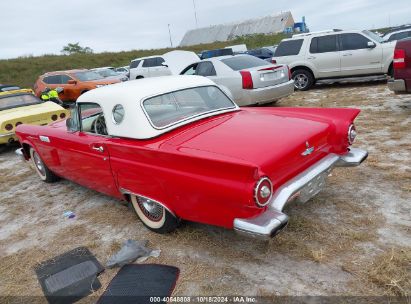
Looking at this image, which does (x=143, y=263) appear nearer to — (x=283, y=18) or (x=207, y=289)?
(x=207, y=289)

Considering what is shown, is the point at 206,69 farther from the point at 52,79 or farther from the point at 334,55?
the point at 52,79

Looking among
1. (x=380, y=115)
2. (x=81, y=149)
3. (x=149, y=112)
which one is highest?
(x=149, y=112)

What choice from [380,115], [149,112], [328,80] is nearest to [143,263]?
[149,112]

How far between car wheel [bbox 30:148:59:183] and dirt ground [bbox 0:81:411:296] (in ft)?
0.83

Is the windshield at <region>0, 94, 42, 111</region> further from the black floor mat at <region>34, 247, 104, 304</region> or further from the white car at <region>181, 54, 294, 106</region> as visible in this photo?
the black floor mat at <region>34, 247, 104, 304</region>

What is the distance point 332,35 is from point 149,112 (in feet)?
29.1

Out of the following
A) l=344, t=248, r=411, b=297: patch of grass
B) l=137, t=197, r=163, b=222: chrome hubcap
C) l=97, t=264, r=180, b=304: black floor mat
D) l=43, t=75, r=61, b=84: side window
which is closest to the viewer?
l=344, t=248, r=411, b=297: patch of grass

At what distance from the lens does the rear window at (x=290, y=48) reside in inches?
450

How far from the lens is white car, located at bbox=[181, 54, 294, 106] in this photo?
848cm

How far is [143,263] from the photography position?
3283mm

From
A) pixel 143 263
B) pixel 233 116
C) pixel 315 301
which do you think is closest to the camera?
pixel 315 301

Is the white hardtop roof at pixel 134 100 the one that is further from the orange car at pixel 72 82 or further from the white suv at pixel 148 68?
the white suv at pixel 148 68

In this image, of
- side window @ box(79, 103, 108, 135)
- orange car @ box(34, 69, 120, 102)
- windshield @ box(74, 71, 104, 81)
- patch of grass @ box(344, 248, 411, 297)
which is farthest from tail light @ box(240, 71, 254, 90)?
windshield @ box(74, 71, 104, 81)

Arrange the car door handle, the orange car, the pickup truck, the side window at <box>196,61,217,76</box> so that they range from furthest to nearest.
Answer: the orange car
the side window at <box>196,61,217,76</box>
the pickup truck
the car door handle
